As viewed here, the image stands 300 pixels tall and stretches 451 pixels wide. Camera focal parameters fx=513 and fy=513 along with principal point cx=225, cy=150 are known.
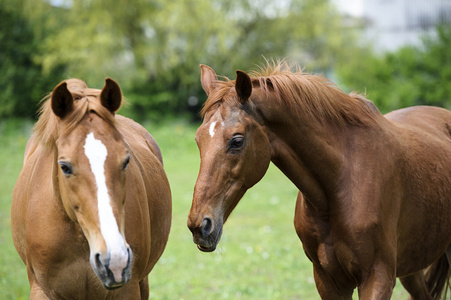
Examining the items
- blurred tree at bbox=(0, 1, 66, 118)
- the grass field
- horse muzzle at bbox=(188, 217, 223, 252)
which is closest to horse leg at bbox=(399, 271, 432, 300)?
the grass field

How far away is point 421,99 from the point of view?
69.0 ft

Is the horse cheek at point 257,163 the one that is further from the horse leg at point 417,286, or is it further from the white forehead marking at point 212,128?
the horse leg at point 417,286

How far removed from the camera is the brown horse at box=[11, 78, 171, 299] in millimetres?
2588

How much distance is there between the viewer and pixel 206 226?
3.08 meters

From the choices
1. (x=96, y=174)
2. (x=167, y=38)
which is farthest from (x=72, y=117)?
(x=167, y=38)

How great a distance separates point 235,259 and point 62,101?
17.5ft

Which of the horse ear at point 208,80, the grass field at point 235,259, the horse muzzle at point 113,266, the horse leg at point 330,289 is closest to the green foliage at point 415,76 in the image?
the grass field at point 235,259

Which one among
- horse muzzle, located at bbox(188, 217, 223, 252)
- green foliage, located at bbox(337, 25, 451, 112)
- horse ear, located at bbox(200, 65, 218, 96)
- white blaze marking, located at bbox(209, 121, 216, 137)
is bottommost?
green foliage, located at bbox(337, 25, 451, 112)

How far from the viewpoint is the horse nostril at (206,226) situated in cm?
306

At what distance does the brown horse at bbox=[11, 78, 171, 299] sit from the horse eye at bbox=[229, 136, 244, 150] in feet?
2.19

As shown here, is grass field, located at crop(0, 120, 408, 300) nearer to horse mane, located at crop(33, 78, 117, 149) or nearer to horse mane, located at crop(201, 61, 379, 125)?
horse mane, located at crop(201, 61, 379, 125)

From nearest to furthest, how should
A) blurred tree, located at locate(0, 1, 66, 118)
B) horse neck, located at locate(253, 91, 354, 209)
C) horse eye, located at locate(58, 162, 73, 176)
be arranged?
horse eye, located at locate(58, 162, 73, 176), horse neck, located at locate(253, 91, 354, 209), blurred tree, located at locate(0, 1, 66, 118)

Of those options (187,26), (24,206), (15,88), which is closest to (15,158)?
(15,88)

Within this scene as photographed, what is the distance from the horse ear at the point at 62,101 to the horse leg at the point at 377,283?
2196 mm
